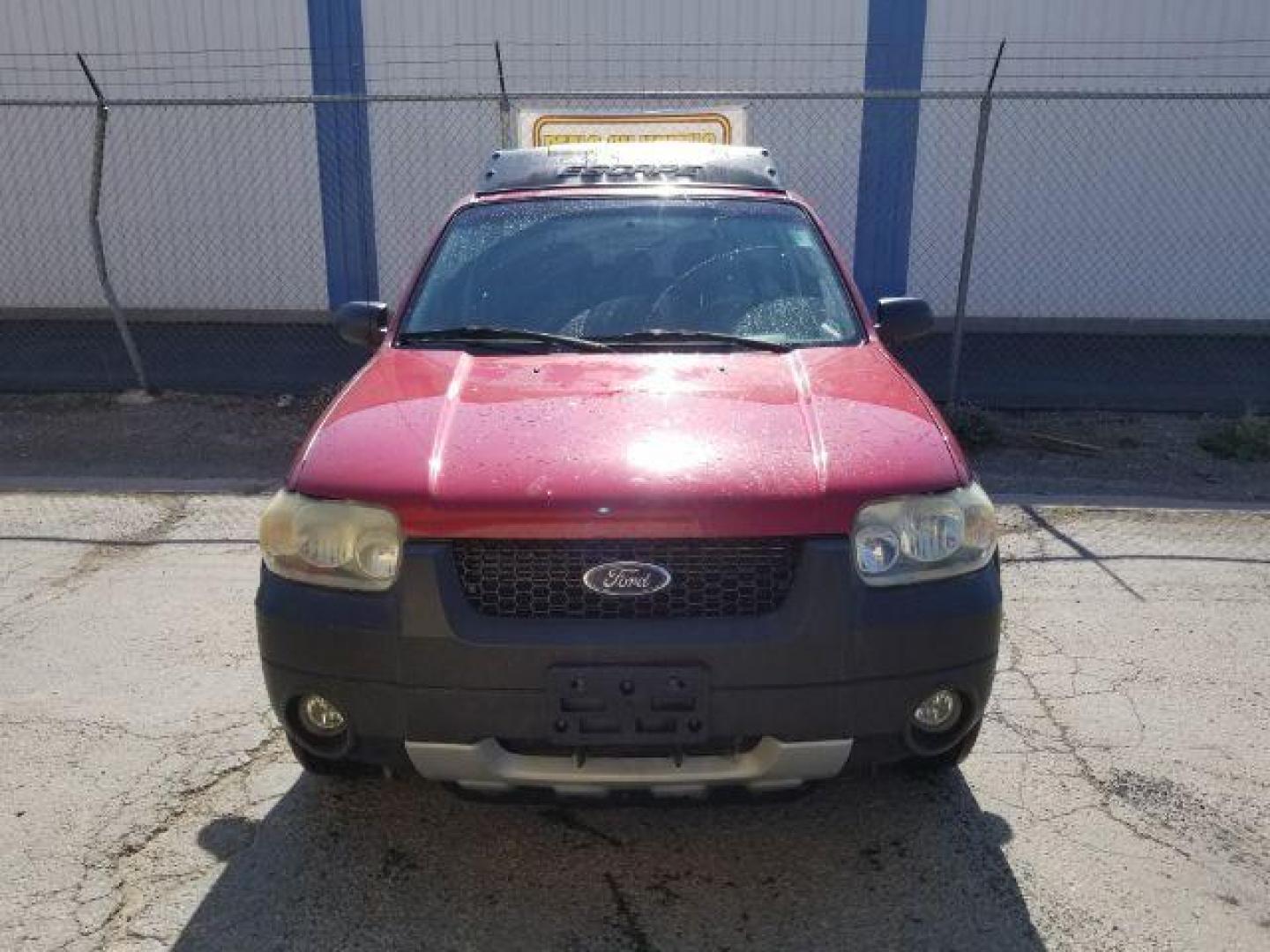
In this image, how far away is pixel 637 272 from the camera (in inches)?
161

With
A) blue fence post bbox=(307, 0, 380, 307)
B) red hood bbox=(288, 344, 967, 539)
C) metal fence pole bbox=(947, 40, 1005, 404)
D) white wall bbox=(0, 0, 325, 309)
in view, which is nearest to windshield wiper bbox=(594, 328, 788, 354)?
red hood bbox=(288, 344, 967, 539)

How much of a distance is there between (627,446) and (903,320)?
1860mm

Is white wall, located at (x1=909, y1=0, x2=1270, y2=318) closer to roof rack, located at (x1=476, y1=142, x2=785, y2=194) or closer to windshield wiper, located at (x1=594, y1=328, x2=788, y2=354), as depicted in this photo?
roof rack, located at (x1=476, y1=142, x2=785, y2=194)

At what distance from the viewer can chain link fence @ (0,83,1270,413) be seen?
438 inches

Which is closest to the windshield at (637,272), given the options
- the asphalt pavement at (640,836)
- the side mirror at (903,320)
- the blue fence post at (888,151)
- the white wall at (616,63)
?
Result: the side mirror at (903,320)

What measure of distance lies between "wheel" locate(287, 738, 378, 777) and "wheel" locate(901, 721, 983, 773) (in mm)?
1467

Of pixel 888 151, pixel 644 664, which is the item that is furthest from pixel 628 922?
pixel 888 151

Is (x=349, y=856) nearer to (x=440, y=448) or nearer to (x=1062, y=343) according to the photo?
(x=440, y=448)

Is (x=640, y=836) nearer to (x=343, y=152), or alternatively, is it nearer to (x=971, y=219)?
(x=971, y=219)

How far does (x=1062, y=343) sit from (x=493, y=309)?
28.4 feet

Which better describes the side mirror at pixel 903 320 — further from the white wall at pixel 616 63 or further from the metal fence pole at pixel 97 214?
the white wall at pixel 616 63

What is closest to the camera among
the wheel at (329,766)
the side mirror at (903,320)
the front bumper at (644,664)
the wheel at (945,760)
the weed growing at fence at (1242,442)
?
the front bumper at (644,664)

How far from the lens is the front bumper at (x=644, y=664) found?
257 cm

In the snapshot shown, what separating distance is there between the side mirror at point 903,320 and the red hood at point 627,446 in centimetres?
75
